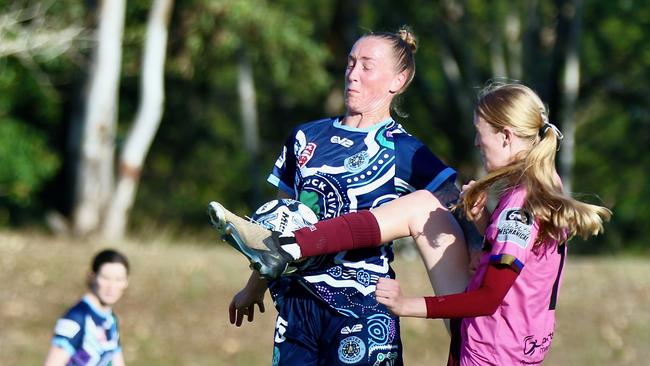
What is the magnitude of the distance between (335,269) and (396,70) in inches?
33.4

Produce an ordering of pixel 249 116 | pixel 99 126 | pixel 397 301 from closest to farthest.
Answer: pixel 397 301 < pixel 99 126 < pixel 249 116

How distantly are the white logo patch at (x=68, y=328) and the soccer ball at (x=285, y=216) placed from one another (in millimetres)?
2022

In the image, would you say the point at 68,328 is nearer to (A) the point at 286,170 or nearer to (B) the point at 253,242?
(A) the point at 286,170

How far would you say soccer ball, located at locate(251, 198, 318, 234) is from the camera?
14.5 ft

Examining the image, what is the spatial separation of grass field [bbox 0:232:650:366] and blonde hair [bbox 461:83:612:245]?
7434 mm

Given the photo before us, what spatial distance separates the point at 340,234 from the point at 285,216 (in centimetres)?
23

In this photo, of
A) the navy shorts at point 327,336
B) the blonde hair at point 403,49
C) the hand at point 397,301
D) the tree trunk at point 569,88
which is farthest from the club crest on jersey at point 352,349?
the tree trunk at point 569,88

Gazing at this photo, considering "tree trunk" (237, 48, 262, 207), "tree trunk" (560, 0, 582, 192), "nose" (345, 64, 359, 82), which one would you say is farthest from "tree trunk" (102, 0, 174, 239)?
"nose" (345, 64, 359, 82)

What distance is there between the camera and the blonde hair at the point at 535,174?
4.23m

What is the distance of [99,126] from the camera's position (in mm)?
17859

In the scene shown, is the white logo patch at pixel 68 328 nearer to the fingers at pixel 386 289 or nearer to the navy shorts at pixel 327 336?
A: the navy shorts at pixel 327 336

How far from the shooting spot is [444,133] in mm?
27375

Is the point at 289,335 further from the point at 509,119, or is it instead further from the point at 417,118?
the point at 417,118

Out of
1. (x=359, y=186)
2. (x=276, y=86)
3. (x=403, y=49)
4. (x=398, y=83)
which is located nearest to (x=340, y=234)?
(x=359, y=186)
